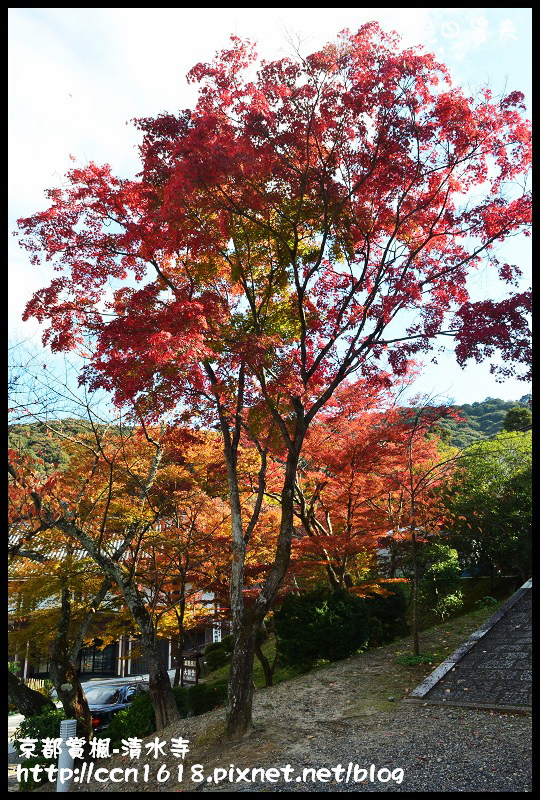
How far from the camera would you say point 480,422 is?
136 ft

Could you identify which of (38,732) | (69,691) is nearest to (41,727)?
(38,732)

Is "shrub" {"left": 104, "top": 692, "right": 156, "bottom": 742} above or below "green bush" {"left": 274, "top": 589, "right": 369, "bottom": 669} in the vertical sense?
below

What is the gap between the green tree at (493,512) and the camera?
17281 mm

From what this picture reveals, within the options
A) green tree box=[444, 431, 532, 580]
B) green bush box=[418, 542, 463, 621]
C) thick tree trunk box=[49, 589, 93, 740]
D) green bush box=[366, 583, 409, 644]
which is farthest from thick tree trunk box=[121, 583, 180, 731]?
green tree box=[444, 431, 532, 580]

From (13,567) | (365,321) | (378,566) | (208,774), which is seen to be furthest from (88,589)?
(378,566)

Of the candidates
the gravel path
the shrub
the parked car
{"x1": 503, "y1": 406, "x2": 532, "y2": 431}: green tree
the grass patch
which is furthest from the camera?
{"x1": 503, "y1": 406, "x2": 532, "y2": 431}: green tree

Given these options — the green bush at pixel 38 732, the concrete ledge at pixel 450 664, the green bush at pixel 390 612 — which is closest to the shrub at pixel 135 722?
the green bush at pixel 38 732

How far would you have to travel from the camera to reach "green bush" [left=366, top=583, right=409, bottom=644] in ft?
47.7

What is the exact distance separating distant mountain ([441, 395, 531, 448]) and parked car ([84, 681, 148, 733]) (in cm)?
2480

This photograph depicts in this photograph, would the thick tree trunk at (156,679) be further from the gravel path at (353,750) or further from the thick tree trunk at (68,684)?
the thick tree trunk at (68,684)

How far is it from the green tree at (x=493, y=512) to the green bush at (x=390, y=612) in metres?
3.41

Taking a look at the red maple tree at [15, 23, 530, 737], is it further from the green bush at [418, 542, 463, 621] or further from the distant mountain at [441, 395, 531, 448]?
the distant mountain at [441, 395, 531, 448]

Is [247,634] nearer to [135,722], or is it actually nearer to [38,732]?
[135,722]

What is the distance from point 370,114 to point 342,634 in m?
10.7
